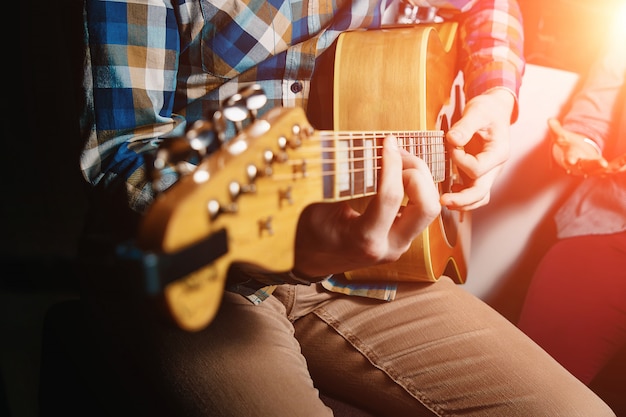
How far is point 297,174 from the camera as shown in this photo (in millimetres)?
531

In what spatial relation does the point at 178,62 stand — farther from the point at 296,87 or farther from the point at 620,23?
the point at 620,23

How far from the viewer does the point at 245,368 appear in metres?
0.72

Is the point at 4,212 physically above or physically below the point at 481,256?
above

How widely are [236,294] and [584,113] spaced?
1033mm

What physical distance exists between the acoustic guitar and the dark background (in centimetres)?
65

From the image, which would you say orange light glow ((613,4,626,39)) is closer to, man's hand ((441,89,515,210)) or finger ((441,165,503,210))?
man's hand ((441,89,515,210))

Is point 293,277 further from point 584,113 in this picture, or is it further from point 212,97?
point 584,113

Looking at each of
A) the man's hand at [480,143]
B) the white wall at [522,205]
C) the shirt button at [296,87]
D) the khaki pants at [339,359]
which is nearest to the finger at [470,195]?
the man's hand at [480,143]

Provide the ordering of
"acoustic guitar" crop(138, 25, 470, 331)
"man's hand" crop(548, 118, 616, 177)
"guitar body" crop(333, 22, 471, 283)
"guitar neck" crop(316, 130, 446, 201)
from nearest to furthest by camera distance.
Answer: "acoustic guitar" crop(138, 25, 470, 331) < "guitar neck" crop(316, 130, 446, 201) < "guitar body" crop(333, 22, 471, 283) < "man's hand" crop(548, 118, 616, 177)

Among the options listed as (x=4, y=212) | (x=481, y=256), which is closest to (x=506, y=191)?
(x=481, y=256)

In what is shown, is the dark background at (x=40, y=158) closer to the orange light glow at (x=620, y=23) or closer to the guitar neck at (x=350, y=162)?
the orange light glow at (x=620, y=23)

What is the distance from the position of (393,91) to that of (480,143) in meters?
0.27

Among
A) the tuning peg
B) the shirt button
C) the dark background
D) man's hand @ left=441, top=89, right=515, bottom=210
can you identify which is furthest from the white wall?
the tuning peg

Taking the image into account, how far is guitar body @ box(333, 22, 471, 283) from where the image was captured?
2.97ft
